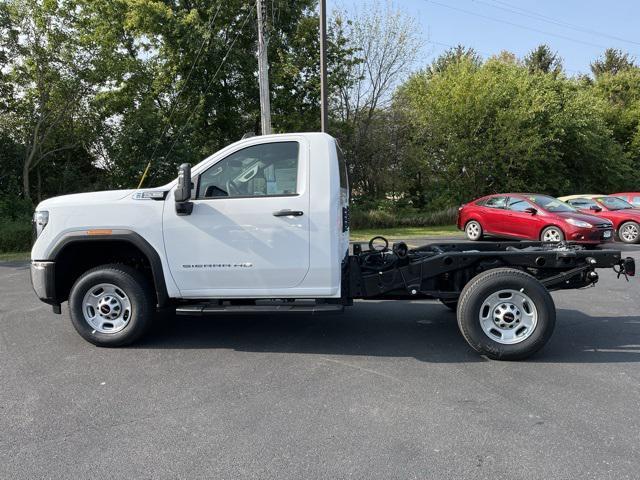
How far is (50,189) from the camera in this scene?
21.0 m

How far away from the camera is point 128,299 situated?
5.03m

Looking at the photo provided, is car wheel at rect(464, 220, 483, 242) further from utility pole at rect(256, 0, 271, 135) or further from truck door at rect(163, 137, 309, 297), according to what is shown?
truck door at rect(163, 137, 309, 297)

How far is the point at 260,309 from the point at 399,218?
1728 cm

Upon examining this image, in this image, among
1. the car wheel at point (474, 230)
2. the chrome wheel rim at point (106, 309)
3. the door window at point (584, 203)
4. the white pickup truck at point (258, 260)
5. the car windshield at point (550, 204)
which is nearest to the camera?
the white pickup truck at point (258, 260)

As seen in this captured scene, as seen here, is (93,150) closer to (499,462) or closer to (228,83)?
(228,83)

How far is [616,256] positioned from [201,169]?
13.7 feet

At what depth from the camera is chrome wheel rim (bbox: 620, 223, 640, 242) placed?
14.0m

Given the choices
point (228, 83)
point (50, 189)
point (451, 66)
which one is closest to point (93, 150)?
point (50, 189)

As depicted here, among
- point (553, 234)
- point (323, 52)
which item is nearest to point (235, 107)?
point (323, 52)

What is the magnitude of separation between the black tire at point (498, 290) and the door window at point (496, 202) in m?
10.4

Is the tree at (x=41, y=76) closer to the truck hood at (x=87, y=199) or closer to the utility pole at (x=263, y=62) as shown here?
the utility pole at (x=263, y=62)

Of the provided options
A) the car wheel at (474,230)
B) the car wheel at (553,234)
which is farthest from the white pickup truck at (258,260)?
the car wheel at (474,230)

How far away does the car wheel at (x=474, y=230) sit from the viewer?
15.3 meters

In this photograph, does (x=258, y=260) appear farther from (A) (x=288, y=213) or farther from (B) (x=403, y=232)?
(B) (x=403, y=232)
